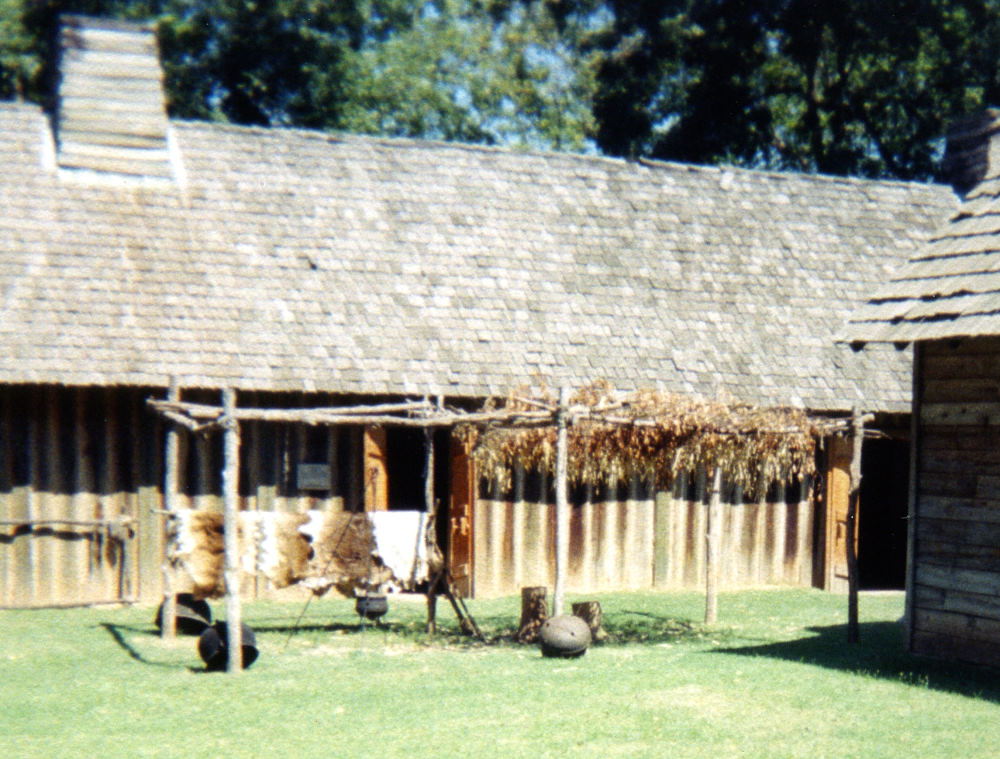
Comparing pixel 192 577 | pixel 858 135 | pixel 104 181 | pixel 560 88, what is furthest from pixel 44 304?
pixel 560 88

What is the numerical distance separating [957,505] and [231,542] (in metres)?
6.85

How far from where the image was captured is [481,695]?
35.3 ft

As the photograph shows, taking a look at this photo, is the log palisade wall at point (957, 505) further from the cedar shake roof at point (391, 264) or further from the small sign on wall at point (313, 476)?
the small sign on wall at point (313, 476)

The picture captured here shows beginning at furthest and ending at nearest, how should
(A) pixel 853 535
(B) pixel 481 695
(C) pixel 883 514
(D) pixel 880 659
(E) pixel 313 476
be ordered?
1. (C) pixel 883 514
2. (E) pixel 313 476
3. (A) pixel 853 535
4. (D) pixel 880 659
5. (B) pixel 481 695

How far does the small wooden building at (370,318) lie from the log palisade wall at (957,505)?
458 cm

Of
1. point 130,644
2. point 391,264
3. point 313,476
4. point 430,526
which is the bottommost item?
point 130,644

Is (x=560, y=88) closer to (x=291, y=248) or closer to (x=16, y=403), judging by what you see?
(x=291, y=248)

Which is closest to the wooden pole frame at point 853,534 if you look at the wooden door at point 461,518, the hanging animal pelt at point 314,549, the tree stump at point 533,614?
the tree stump at point 533,614

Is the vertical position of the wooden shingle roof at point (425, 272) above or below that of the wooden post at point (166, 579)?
above

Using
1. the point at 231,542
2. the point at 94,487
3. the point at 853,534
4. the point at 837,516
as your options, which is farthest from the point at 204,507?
the point at 837,516

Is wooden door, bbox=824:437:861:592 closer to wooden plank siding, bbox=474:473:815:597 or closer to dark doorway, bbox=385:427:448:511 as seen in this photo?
wooden plank siding, bbox=474:473:815:597

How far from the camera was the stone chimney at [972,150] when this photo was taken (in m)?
22.6

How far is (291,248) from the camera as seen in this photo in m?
17.8

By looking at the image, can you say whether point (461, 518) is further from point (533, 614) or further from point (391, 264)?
point (391, 264)
